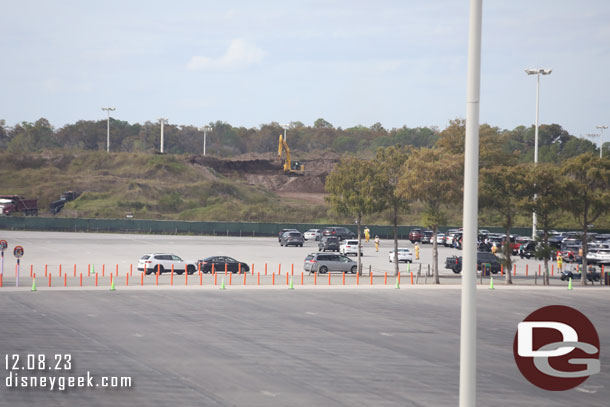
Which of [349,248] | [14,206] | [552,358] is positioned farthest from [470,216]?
[14,206]

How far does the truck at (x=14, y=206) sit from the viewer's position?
304ft

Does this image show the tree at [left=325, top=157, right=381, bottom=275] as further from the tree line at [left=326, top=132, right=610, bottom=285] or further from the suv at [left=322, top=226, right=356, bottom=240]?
the suv at [left=322, top=226, right=356, bottom=240]

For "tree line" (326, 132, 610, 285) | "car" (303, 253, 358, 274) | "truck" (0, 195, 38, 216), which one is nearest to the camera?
"tree line" (326, 132, 610, 285)

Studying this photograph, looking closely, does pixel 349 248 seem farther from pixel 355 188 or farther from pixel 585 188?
pixel 585 188

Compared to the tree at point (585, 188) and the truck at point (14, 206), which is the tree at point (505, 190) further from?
the truck at point (14, 206)

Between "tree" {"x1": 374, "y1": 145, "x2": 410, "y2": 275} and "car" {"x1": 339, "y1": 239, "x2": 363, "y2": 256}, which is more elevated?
"tree" {"x1": 374, "y1": 145, "x2": 410, "y2": 275}

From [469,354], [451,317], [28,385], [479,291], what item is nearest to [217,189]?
[479,291]

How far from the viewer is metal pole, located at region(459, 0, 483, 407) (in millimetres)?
7168

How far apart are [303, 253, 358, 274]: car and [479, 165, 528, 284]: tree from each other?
9540 millimetres

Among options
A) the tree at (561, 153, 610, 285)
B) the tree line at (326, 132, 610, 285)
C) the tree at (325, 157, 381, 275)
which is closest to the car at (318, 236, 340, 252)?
the tree at (325, 157, 381, 275)

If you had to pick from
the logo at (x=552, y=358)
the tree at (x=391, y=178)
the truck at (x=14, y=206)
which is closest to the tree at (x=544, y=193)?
the tree at (x=391, y=178)

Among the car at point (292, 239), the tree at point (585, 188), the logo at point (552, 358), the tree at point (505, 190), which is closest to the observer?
the logo at point (552, 358)

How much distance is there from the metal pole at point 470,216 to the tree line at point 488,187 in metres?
36.7

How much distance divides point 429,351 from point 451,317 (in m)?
7.76
